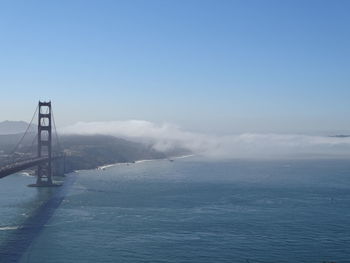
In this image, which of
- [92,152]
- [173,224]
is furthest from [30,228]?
[92,152]

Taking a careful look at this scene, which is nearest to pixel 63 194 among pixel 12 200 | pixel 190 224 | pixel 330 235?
pixel 12 200

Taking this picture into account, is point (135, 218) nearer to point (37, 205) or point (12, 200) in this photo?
point (37, 205)

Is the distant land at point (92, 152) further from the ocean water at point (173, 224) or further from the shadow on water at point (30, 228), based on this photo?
the ocean water at point (173, 224)

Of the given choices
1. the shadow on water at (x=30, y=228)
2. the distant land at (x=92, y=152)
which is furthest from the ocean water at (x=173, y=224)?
the distant land at (x=92, y=152)

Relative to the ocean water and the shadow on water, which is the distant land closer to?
the shadow on water

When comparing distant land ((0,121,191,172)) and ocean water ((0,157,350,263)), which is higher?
distant land ((0,121,191,172))

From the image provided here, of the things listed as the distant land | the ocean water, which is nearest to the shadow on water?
the ocean water
